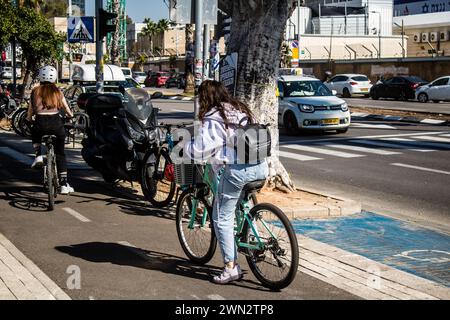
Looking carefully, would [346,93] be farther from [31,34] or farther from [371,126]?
[31,34]

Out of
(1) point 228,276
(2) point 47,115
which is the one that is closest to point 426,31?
(2) point 47,115

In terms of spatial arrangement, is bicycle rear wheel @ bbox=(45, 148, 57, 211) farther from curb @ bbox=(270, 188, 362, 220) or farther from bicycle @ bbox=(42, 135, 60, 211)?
curb @ bbox=(270, 188, 362, 220)

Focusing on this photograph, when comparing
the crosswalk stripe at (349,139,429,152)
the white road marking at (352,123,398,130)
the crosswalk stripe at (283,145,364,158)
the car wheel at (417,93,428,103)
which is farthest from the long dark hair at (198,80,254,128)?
the car wheel at (417,93,428,103)

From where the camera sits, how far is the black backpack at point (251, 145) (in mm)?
5930

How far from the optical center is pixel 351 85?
45375 mm

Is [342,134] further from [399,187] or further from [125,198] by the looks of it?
[125,198]

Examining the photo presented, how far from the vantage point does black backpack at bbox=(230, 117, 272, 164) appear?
5.93 metres

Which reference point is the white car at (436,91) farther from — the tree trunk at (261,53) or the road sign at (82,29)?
the tree trunk at (261,53)

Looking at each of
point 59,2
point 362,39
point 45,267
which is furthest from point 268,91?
point 59,2

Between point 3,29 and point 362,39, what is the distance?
2387 inches

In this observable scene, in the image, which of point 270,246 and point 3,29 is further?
point 3,29

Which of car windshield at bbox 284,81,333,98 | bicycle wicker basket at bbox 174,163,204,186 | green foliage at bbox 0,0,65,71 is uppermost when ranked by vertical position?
green foliage at bbox 0,0,65,71

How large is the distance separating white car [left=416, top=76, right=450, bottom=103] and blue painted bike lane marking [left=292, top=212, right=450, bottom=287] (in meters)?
29.6
